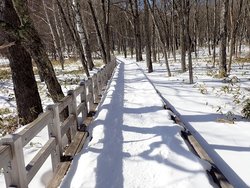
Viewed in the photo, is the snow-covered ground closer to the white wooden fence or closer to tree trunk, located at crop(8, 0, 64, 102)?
the white wooden fence

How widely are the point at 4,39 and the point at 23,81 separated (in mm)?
1337

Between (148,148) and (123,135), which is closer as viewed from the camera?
(148,148)

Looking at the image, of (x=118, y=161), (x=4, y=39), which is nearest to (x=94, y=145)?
(x=118, y=161)

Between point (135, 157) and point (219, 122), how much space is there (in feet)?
11.3

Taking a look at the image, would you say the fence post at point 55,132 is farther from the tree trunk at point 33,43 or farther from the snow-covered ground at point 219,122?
the tree trunk at point 33,43

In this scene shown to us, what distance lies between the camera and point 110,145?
6078mm

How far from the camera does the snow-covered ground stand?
5.48m

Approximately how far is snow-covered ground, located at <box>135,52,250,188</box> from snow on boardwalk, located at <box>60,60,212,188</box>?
0.64m

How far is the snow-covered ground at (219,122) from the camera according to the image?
18.0ft

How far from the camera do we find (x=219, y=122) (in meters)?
8.20

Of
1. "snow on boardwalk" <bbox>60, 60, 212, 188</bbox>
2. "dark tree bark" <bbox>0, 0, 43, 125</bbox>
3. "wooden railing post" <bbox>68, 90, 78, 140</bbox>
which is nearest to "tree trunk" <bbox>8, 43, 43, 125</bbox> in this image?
"dark tree bark" <bbox>0, 0, 43, 125</bbox>

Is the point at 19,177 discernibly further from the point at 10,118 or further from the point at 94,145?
the point at 10,118

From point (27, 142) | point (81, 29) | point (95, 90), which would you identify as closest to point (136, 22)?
point (81, 29)

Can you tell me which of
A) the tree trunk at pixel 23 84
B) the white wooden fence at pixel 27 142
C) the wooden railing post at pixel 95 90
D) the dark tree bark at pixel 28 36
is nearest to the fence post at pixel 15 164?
the white wooden fence at pixel 27 142
